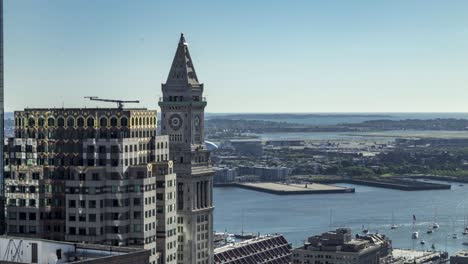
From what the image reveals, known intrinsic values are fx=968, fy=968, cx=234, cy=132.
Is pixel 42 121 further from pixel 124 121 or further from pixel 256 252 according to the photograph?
pixel 256 252

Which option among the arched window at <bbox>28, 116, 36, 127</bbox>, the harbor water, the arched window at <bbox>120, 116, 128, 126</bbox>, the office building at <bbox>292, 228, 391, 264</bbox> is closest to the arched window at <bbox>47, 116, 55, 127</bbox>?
the arched window at <bbox>28, 116, 36, 127</bbox>

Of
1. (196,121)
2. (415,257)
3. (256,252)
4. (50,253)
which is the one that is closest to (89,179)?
(50,253)

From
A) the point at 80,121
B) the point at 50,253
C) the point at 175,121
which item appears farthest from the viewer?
the point at 175,121

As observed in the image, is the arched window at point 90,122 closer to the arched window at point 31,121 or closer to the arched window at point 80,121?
the arched window at point 80,121

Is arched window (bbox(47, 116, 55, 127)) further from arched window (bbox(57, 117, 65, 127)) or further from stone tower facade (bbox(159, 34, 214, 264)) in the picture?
stone tower facade (bbox(159, 34, 214, 264))

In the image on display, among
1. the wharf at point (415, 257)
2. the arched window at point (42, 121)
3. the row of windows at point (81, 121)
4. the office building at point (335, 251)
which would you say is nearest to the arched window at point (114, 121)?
the row of windows at point (81, 121)

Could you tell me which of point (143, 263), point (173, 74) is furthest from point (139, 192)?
point (173, 74)
